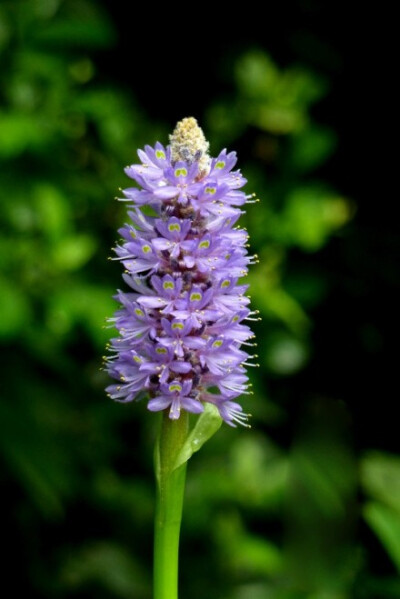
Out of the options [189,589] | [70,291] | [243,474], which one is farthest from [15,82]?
[189,589]

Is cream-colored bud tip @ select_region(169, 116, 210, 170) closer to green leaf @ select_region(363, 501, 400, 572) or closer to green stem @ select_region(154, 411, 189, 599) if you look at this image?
green stem @ select_region(154, 411, 189, 599)

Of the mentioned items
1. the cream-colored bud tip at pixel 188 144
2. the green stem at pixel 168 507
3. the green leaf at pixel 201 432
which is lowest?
the green stem at pixel 168 507

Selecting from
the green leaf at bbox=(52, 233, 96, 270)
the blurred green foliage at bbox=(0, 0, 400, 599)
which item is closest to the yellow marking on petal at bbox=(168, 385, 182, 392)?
the blurred green foliage at bbox=(0, 0, 400, 599)

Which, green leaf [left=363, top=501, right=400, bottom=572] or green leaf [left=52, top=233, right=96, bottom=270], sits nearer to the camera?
green leaf [left=363, top=501, right=400, bottom=572]

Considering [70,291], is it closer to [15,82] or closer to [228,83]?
[15,82]

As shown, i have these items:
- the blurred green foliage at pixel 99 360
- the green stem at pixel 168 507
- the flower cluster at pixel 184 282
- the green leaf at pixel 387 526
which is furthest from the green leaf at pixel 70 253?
the green stem at pixel 168 507

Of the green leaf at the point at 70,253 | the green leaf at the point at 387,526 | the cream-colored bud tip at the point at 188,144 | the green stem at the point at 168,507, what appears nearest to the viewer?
the green stem at the point at 168,507

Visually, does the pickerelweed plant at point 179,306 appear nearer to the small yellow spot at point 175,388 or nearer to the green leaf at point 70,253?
the small yellow spot at point 175,388

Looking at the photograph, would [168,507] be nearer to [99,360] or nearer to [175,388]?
[175,388]
